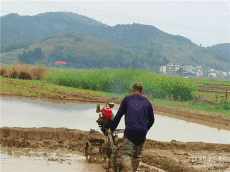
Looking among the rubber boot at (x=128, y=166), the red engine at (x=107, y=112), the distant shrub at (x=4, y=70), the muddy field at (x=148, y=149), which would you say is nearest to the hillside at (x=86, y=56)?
the distant shrub at (x=4, y=70)

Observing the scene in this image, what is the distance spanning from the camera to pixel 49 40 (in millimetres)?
169000

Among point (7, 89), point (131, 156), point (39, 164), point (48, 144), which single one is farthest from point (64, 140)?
point (7, 89)

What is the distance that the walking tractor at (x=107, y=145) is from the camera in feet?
21.8

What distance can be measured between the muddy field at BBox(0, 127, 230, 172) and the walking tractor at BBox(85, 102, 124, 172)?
2.57 feet

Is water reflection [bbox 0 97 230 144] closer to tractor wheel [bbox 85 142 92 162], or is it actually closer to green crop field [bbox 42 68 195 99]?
tractor wheel [bbox 85 142 92 162]

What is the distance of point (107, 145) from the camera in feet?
25.4

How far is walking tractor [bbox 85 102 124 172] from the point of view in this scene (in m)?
6.65

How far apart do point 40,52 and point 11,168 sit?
5497 inches

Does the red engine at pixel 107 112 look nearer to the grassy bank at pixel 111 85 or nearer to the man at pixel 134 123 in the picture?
the man at pixel 134 123

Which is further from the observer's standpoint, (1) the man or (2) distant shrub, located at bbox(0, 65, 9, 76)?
(2) distant shrub, located at bbox(0, 65, 9, 76)

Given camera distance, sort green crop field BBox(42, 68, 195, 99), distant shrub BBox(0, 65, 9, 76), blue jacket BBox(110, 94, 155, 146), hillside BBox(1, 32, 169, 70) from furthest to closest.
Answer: hillside BBox(1, 32, 169, 70), distant shrub BBox(0, 65, 9, 76), green crop field BBox(42, 68, 195, 99), blue jacket BBox(110, 94, 155, 146)

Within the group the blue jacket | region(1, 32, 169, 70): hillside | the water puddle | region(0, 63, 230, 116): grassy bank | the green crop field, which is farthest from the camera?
region(1, 32, 169, 70): hillside

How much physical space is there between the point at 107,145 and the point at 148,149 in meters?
3.35

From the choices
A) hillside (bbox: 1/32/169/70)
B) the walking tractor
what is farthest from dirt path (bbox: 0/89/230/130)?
hillside (bbox: 1/32/169/70)
